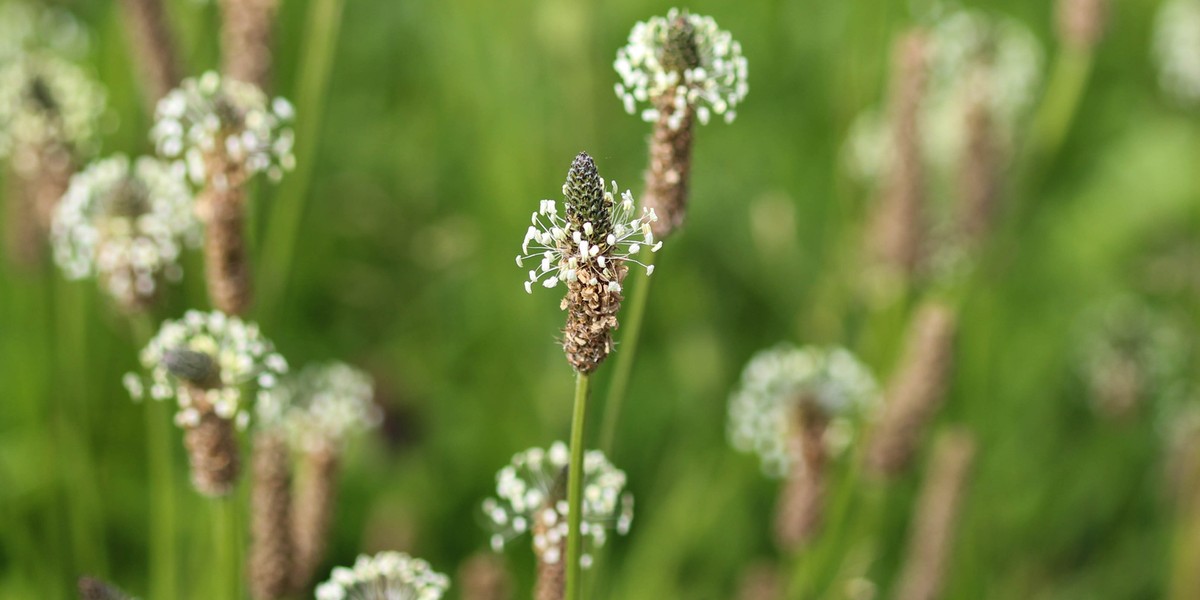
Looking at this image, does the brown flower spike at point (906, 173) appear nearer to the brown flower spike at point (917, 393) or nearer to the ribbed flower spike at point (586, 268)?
the brown flower spike at point (917, 393)

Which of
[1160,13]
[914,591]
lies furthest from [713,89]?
[1160,13]

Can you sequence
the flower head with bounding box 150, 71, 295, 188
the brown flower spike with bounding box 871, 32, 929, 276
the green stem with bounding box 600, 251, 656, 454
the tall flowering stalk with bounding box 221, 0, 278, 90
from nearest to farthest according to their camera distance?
1. the green stem with bounding box 600, 251, 656, 454
2. the flower head with bounding box 150, 71, 295, 188
3. the tall flowering stalk with bounding box 221, 0, 278, 90
4. the brown flower spike with bounding box 871, 32, 929, 276

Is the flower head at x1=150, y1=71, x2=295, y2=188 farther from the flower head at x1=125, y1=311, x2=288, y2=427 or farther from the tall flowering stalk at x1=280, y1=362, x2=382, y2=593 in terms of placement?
the tall flowering stalk at x1=280, y1=362, x2=382, y2=593

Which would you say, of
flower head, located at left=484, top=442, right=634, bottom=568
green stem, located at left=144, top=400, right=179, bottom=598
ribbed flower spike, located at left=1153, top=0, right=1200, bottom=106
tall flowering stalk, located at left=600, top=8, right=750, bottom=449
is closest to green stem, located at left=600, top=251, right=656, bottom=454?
tall flowering stalk, located at left=600, top=8, right=750, bottom=449

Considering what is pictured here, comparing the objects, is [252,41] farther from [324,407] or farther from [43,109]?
[324,407]

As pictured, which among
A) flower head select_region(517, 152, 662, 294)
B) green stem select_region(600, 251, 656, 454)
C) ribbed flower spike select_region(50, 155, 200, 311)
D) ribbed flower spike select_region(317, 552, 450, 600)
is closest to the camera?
flower head select_region(517, 152, 662, 294)

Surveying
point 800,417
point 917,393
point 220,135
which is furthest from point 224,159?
point 917,393

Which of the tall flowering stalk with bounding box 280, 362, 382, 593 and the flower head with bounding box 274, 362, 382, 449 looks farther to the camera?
the flower head with bounding box 274, 362, 382, 449
